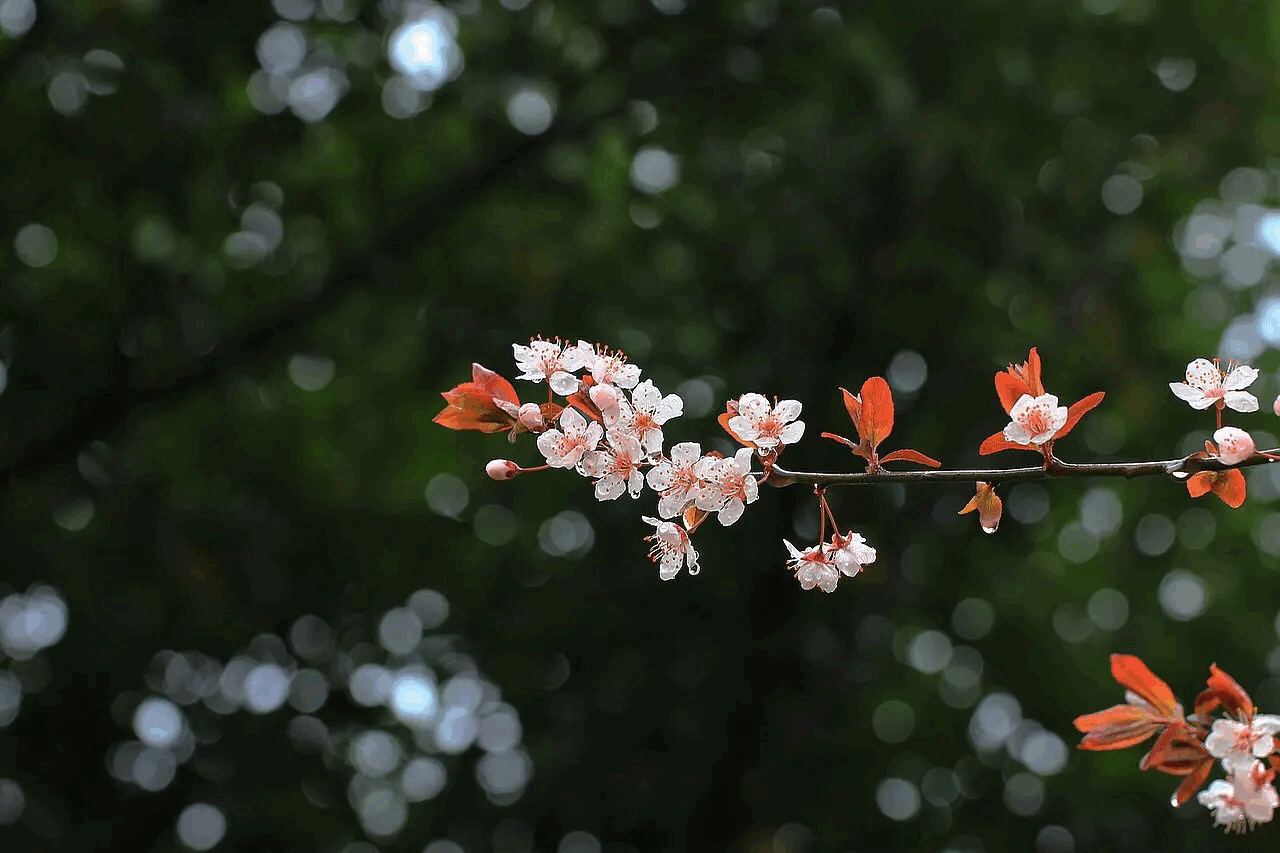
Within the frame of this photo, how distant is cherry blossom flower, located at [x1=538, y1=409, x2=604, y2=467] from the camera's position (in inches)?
54.4

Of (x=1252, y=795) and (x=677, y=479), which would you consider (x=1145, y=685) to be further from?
(x=677, y=479)

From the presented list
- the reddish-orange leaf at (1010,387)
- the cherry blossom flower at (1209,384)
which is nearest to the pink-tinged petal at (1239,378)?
the cherry blossom flower at (1209,384)

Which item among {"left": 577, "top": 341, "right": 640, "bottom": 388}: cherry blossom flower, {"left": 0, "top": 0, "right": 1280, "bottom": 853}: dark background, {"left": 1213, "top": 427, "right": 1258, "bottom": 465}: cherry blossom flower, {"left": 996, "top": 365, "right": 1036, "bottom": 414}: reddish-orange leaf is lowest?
{"left": 0, "top": 0, "right": 1280, "bottom": 853}: dark background

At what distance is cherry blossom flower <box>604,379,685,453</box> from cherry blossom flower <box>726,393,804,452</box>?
0.25 ft

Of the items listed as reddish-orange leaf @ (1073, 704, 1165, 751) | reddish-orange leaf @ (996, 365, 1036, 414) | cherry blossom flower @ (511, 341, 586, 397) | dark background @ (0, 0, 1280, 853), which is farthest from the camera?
dark background @ (0, 0, 1280, 853)

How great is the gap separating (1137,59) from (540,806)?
435 cm

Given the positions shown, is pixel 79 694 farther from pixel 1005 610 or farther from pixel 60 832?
pixel 1005 610

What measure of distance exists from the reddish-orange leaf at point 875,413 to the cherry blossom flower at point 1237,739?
1.53ft

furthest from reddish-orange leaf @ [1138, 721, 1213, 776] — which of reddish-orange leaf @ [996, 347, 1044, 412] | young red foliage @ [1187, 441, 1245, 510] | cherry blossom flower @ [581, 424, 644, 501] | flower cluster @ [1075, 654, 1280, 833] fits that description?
cherry blossom flower @ [581, 424, 644, 501]

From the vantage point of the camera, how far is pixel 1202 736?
1196 millimetres

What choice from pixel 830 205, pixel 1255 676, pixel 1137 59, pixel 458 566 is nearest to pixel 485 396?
Answer: pixel 830 205

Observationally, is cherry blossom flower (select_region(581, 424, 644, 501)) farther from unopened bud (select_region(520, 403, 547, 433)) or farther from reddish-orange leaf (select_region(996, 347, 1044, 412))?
reddish-orange leaf (select_region(996, 347, 1044, 412))

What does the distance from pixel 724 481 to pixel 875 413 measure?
20cm

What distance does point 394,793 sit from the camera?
19.0 ft
